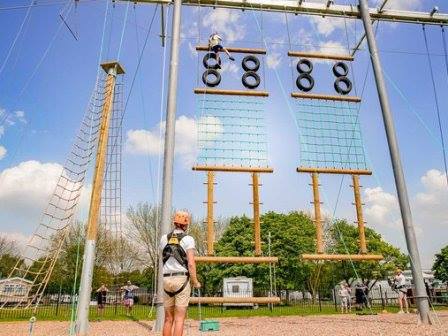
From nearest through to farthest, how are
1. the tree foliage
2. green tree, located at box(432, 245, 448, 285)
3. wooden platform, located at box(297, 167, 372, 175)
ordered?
wooden platform, located at box(297, 167, 372, 175) → the tree foliage → green tree, located at box(432, 245, 448, 285)

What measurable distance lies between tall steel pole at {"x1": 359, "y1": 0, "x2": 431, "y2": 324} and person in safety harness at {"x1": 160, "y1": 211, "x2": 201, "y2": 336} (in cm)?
685

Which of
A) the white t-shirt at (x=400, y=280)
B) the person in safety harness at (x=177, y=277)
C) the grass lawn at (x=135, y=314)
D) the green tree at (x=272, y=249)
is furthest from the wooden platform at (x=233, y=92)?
the green tree at (x=272, y=249)

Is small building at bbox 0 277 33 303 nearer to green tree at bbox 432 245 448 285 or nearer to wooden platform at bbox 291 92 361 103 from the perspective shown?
wooden platform at bbox 291 92 361 103

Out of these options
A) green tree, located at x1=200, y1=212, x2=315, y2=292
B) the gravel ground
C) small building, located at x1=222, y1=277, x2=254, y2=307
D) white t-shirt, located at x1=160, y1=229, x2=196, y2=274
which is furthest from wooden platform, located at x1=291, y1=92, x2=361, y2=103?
green tree, located at x1=200, y1=212, x2=315, y2=292

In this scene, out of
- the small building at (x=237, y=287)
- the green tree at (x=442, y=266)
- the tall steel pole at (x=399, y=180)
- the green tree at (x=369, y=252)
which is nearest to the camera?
the tall steel pole at (x=399, y=180)

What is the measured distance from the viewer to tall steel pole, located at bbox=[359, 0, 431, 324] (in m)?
8.70

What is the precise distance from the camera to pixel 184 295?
3918 millimetres

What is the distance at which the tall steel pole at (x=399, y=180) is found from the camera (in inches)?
342

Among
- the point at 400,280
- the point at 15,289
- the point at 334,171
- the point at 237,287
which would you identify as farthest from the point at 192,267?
the point at 237,287

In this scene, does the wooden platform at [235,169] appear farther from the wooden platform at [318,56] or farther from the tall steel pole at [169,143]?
the wooden platform at [318,56]

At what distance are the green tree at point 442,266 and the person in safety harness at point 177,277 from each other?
35456 mm

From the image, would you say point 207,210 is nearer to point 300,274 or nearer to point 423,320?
point 423,320

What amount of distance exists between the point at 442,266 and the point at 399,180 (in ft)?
95.9

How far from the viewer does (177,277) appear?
3873 mm
